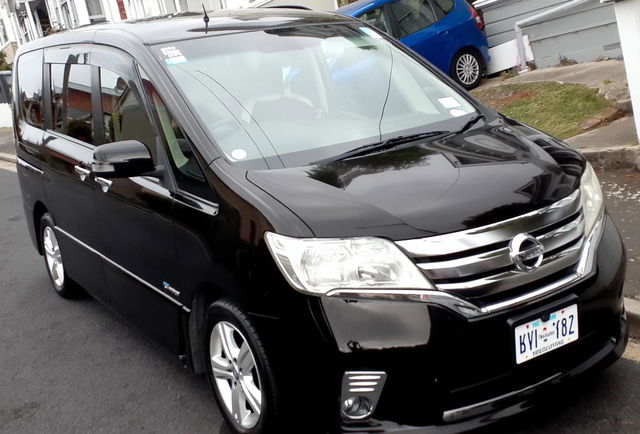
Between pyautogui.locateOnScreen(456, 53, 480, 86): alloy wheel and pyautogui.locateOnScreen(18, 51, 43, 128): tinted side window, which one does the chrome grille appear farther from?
pyautogui.locateOnScreen(456, 53, 480, 86): alloy wheel

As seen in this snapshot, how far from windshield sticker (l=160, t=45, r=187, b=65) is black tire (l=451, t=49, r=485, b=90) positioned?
849cm

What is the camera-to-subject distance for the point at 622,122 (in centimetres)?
739

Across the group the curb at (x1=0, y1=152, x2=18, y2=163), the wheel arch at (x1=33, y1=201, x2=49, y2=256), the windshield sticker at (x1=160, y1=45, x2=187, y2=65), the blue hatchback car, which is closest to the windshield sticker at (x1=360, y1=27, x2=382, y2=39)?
the windshield sticker at (x1=160, y1=45, x2=187, y2=65)

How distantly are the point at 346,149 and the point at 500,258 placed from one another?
3.32 feet

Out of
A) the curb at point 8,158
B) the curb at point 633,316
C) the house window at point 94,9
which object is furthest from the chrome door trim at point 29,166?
the house window at point 94,9

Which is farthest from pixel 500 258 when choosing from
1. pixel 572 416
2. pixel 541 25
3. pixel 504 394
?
pixel 541 25

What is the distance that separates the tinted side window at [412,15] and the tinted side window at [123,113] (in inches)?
322

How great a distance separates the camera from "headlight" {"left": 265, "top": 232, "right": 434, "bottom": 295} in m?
2.84

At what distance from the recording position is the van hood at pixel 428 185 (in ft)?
9.62

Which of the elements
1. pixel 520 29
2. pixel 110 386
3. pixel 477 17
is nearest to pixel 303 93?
pixel 110 386

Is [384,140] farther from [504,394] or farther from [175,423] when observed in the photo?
[175,423]

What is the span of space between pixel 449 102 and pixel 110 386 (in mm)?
2441

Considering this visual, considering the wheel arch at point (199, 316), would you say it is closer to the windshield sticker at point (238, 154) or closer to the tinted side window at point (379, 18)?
the windshield sticker at point (238, 154)

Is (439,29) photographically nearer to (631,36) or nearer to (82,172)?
(631,36)
